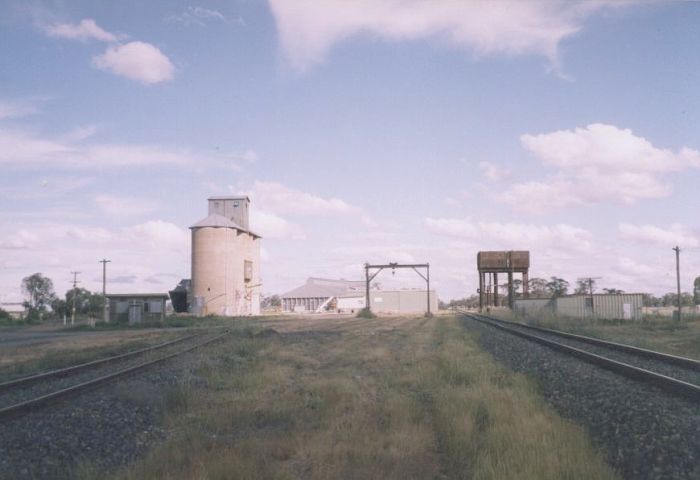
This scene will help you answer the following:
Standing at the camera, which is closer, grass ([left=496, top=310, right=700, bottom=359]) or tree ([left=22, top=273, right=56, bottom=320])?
grass ([left=496, top=310, right=700, bottom=359])

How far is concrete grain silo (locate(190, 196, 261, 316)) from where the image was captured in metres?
65.4

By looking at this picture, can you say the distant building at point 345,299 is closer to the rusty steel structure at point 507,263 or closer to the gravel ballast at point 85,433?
the rusty steel structure at point 507,263

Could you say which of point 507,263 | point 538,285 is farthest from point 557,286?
point 507,263

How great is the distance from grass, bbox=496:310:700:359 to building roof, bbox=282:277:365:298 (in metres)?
70.6

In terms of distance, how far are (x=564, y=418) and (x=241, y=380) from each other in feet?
23.2

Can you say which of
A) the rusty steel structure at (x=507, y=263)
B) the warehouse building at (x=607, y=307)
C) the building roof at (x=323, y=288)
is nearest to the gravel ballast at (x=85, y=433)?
the warehouse building at (x=607, y=307)

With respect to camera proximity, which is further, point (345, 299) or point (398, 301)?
point (345, 299)

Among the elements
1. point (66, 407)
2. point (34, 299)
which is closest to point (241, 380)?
point (66, 407)

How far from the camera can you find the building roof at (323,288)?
4429 inches

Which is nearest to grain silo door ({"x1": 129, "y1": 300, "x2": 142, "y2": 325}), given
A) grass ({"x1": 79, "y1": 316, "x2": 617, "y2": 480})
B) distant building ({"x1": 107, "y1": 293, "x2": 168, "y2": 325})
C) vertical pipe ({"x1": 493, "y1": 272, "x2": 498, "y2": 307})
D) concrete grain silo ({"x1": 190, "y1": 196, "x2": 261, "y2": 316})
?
distant building ({"x1": 107, "y1": 293, "x2": 168, "y2": 325})

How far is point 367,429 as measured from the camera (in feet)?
25.5

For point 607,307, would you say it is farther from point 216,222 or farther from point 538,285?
point 538,285

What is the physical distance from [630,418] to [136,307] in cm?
4899

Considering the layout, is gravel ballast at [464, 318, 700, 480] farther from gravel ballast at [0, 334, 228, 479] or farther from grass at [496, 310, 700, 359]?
grass at [496, 310, 700, 359]
